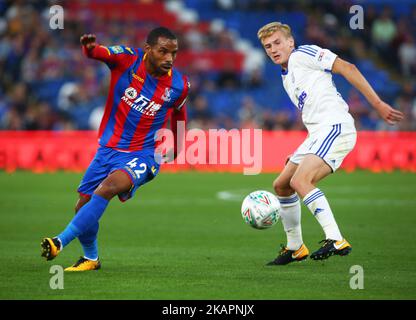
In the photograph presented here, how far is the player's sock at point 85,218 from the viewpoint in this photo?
26.7 ft

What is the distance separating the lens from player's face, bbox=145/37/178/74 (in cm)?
868

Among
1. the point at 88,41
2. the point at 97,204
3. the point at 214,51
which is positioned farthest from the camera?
the point at 214,51

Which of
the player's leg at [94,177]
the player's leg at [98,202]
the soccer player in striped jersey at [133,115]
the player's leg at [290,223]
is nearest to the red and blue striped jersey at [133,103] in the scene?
the soccer player in striped jersey at [133,115]

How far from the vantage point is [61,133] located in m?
23.5

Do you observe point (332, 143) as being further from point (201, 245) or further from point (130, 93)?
point (201, 245)

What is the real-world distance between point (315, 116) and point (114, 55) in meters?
2.19

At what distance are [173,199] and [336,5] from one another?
16196mm

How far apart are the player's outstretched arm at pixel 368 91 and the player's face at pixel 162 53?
1.67 m

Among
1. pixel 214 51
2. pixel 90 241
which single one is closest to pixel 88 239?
pixel 90 241

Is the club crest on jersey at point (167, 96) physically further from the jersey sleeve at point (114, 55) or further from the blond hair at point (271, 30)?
the blond hair at point (271, 30)

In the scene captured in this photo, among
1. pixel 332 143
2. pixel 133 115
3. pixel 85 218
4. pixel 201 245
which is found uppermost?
pixel 133 115

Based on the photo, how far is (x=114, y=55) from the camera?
28.2 ft

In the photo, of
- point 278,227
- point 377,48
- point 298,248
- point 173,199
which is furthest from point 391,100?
point 298,248
